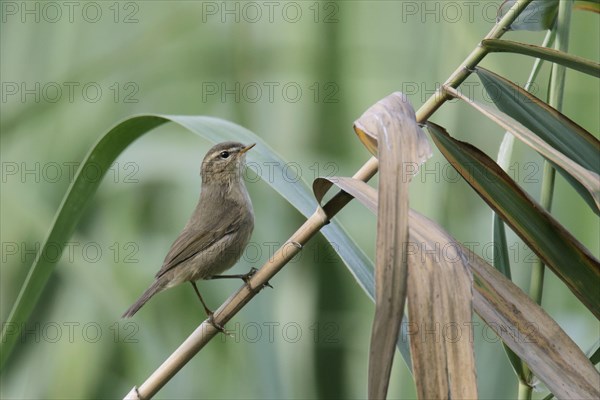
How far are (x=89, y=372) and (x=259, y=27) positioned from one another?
1.44 m

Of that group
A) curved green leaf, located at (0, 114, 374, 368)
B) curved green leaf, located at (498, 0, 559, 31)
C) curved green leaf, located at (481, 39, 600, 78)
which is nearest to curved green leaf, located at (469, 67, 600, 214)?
curved green leaf, located at (481, 39, 600, 78)

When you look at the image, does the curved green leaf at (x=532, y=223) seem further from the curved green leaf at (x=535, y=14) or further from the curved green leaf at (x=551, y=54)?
the curved green leaf at (x=535, y=14)

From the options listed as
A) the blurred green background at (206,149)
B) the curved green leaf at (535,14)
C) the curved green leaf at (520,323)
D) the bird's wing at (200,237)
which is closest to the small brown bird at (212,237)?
the bird's wing at (200,237)

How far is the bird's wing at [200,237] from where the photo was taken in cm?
217

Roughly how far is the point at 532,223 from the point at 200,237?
1229 mm

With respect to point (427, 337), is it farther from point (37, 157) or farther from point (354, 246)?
point (37, 157)

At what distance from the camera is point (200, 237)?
7.32 ft

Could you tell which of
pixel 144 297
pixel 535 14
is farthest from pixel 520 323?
pixel 144 297

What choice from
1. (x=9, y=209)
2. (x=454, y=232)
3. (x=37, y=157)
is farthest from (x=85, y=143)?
(x=454, y=232)

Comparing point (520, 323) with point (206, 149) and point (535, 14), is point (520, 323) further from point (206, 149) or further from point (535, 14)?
point (206, 149)

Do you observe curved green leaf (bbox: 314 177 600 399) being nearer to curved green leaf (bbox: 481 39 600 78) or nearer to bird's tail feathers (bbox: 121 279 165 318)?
curved green leaf (bbox: 481 39 600 78)

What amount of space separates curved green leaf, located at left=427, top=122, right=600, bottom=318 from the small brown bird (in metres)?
0.92

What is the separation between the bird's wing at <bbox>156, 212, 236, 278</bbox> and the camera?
2166 millimetres

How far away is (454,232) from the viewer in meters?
2.32
